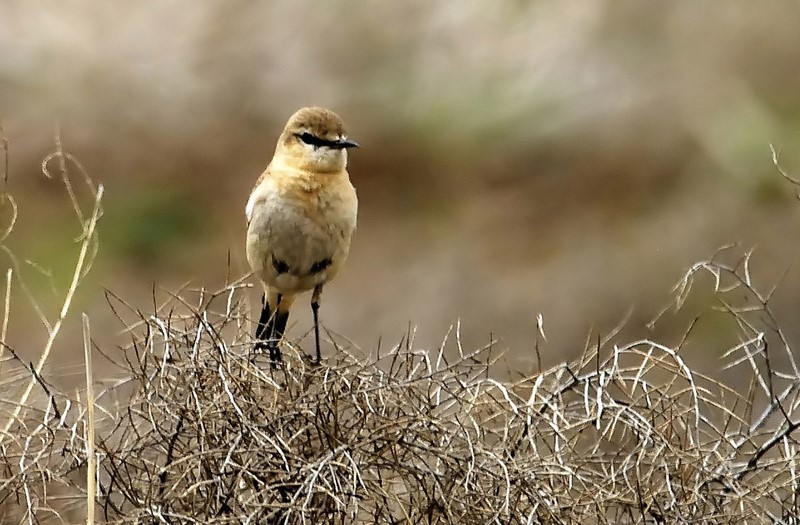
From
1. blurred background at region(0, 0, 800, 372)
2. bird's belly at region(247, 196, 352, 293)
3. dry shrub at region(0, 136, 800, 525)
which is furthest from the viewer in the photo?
blurred background at region(0, 0, 800, 372)

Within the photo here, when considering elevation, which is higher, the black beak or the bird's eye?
the bird's eye

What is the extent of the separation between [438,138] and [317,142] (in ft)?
26.2

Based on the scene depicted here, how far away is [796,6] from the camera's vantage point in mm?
12688

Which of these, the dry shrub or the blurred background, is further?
the blurred background

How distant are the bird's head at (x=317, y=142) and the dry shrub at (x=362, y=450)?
1618mm

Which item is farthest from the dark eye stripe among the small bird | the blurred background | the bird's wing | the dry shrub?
the blurred background

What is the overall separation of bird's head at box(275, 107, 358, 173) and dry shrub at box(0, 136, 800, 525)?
1.62 metres

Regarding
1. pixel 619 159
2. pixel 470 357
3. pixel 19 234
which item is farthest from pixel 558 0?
pixel 470 357

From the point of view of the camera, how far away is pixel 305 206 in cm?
515

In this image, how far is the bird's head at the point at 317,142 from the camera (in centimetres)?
521

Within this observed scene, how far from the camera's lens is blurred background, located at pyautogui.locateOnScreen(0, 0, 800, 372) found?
38.9 ft

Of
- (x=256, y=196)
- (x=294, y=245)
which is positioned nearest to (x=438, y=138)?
(x=256, y=196)

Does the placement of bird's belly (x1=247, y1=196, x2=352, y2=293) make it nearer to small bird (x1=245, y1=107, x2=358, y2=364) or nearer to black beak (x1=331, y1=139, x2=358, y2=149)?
small bird (x1=245, y1=107, x2=358, y2=364)

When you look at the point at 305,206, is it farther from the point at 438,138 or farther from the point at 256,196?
the point at 438,138
